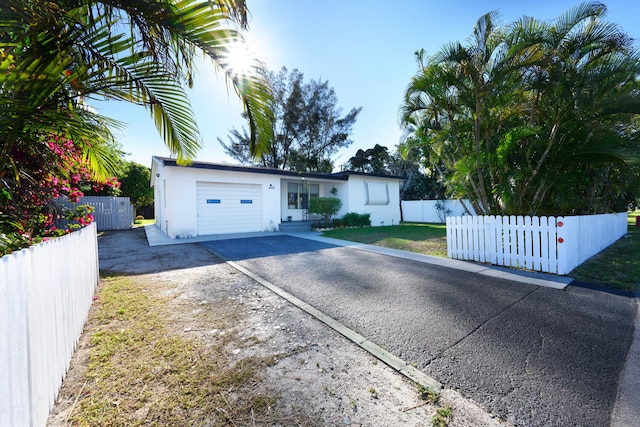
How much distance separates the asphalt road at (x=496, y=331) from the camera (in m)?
1.87

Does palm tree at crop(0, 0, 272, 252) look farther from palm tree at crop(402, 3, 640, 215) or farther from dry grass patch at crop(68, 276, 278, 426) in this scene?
palm tree at crop(402, 3, 640, 215)

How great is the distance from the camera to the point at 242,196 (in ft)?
39.0

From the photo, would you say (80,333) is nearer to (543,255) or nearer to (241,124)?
(543,255)

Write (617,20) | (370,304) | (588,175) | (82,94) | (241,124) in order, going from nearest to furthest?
(82,94), (370,304), (617,20), (588,175), (241,124)

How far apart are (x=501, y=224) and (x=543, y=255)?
2.99 ft

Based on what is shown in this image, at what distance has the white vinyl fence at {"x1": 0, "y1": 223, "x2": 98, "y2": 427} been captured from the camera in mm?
1179

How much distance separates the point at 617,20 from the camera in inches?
197

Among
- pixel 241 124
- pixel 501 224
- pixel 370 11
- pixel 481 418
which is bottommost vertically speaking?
pixel 481 418

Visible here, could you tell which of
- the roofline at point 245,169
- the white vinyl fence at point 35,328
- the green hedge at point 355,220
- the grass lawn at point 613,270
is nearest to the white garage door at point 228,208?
the roofline at point 245,169

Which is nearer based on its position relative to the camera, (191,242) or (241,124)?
(191,242)

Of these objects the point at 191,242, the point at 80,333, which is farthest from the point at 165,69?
the point at 191,242

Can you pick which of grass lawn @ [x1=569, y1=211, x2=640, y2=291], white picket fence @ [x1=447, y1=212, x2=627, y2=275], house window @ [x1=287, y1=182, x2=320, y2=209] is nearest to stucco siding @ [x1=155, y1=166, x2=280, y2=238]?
house window @ [x1=287, y1=182, x2=320, y2=209]

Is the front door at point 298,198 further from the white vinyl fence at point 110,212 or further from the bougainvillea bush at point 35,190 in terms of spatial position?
the bougainvillea bush at point 35,190

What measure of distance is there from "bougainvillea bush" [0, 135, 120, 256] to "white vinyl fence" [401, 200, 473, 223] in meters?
19.1
